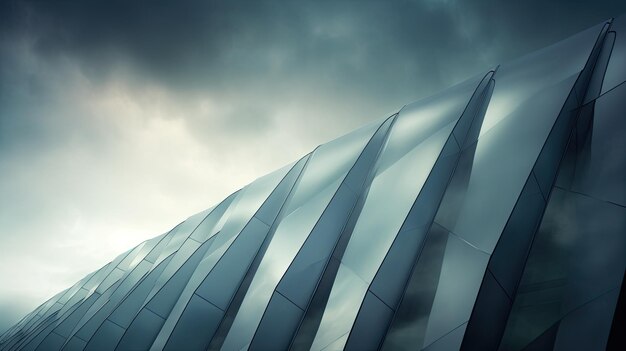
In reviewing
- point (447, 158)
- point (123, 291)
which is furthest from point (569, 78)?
point (123, 291)

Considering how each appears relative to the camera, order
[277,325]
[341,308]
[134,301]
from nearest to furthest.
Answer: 1. [341,308]
2. [277,325]
3. [134,301]

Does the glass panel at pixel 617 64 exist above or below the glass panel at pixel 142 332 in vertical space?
above

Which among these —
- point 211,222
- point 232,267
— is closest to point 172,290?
point 232,267

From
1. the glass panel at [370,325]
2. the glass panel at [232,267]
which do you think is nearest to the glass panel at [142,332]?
the glass panel at [232,267]

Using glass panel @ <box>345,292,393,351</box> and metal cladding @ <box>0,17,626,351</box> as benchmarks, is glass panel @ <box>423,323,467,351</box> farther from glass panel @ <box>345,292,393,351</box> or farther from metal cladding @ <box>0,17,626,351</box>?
glass panel @ <box>345,292,393,351</box>

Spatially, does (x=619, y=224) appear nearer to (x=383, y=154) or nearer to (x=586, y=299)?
(x=586, y=299)

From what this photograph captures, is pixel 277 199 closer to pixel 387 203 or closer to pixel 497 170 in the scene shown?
pixel 387 203

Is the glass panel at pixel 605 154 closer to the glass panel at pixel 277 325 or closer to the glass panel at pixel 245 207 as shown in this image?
the glass panel at pixel 277 325

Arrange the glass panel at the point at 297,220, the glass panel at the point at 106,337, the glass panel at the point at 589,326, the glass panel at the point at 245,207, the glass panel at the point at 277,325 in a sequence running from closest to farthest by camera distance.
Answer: the glass panel at the point at 589,326, the glass panel at the point at 277,325, the glass panel at the point at 297,220, the glass panel at the point at 245,207, the glass panel at the point at 106,337

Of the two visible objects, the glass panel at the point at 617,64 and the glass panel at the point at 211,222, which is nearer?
the glass panel at the point at 617,64

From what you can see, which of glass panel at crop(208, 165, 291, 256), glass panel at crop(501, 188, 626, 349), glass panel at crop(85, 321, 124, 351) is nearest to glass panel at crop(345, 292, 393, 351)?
glass panel at crop(501, 188, 626, 349)

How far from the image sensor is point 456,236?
29.1 ft

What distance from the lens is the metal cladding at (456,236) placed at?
24.6ft

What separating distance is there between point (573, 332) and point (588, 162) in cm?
397
